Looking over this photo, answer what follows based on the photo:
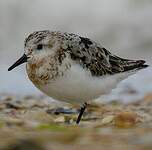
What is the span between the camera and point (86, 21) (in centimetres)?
1570

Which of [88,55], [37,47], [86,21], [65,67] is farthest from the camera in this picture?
[86,21]

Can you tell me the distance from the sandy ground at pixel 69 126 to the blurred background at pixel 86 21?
17.1 ft

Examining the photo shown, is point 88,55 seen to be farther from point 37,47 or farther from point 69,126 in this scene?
point 69,126

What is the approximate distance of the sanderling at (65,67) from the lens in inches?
252

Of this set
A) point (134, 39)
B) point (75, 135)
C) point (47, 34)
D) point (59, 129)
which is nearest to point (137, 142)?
point (75, 135)

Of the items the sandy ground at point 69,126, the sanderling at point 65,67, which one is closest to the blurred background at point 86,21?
the sandy ground at point 69,126

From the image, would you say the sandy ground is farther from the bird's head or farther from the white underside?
the bird's head

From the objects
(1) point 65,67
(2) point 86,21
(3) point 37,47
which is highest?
(2) point 86,21

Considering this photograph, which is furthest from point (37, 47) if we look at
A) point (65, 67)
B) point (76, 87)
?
point (76, 87)

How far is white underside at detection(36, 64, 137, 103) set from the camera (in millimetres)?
6375

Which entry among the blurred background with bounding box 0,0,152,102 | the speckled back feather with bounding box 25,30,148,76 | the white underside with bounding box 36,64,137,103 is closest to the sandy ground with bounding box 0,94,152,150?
the white underside with bounding box 36,64,137,103

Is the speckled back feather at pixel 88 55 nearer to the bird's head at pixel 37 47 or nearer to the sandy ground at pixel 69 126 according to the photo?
the bird's head at pixel 37 47

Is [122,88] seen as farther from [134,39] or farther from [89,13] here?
[89,13]

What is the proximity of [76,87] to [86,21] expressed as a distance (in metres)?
9.34
